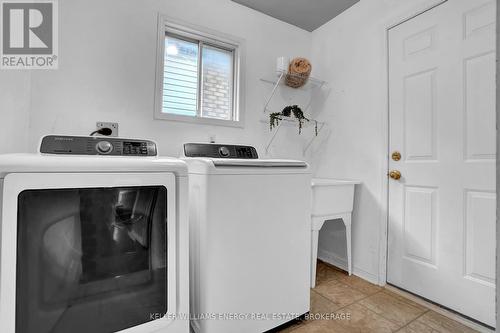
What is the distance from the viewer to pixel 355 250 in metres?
2.09

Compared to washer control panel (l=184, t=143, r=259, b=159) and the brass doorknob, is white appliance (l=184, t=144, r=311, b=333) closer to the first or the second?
washer control panel (l=184, t=143, r=259, b=159)

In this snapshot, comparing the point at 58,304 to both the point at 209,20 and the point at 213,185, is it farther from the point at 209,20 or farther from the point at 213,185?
the point at 209,20

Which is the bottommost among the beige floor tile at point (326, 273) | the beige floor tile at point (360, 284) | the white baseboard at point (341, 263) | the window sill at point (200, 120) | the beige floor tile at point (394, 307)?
the beige floor tile at point (326, 273)

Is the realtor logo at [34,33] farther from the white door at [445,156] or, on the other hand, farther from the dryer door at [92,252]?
the white door at [445,156]

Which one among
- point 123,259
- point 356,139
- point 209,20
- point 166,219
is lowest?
point 123,259

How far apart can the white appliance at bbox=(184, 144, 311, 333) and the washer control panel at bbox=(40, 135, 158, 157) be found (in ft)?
1.13

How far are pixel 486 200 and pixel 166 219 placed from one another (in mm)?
1790

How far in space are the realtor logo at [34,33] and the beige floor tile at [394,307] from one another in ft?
8.76

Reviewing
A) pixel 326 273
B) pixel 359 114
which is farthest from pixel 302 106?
pixel 326 273

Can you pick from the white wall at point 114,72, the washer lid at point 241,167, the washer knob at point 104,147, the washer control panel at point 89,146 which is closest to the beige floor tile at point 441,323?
the washer lid at point 241,167

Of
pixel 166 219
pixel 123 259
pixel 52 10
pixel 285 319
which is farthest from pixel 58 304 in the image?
pixel 52 10

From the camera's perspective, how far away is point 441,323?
1.40 meters

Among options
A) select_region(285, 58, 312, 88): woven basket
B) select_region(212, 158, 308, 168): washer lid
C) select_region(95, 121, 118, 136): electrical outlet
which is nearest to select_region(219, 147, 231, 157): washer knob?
select_region(212, 158, 308, 168): washer lid

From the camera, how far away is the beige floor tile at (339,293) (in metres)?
1.65
